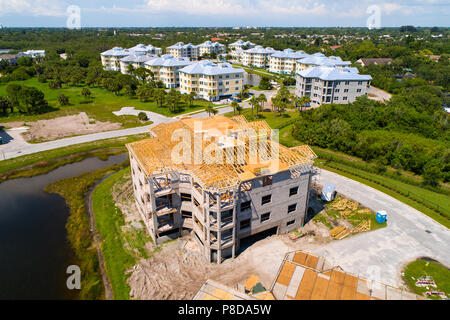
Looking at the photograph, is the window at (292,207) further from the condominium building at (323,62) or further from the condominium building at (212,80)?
the condominium building at (323,62)

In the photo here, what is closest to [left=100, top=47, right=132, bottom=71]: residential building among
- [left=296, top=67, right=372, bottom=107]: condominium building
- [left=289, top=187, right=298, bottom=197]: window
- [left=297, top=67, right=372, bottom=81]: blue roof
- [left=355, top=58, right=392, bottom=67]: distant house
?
[left=297, top=67, right=372, bottom=81]: blue roof

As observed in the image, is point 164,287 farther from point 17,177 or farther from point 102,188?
point 17,177

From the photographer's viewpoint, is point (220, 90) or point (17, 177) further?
point (220, 90)

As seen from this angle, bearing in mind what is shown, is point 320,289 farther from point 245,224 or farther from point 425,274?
point 425,274

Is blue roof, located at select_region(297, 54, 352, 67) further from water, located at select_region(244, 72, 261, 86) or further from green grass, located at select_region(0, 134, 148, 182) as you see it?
green grass, located at select_region(0, 134, 148, 182)

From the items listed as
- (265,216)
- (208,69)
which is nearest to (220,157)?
(265,216)

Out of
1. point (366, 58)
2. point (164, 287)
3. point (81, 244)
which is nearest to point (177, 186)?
point (164, 287)

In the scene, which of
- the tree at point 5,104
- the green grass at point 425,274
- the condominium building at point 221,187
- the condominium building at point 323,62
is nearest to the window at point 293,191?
the condominium building at point 221,187
